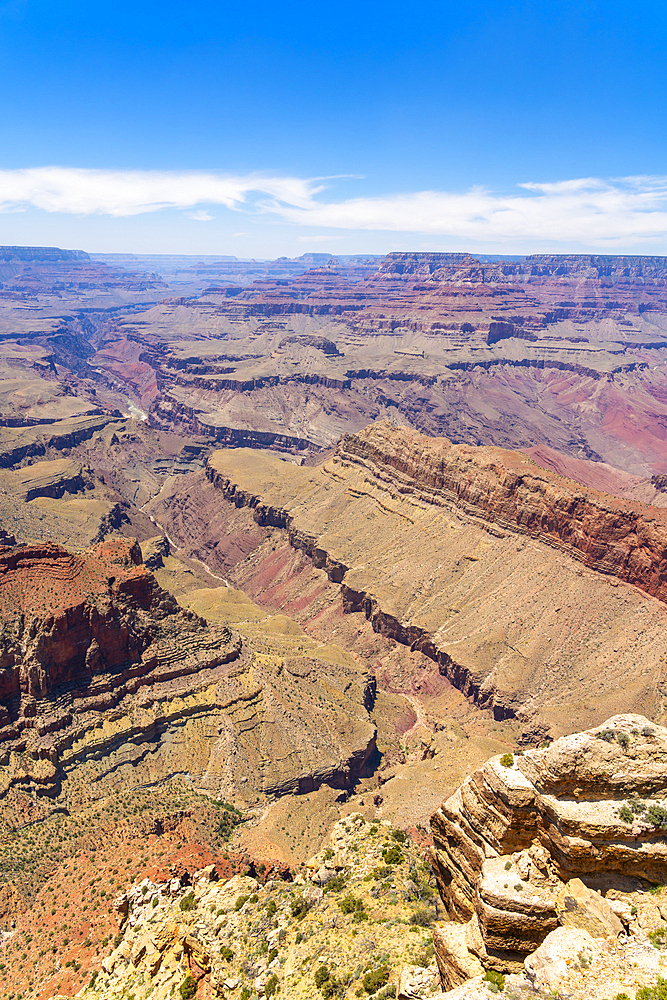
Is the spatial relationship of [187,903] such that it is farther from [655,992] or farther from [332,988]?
[655,992]

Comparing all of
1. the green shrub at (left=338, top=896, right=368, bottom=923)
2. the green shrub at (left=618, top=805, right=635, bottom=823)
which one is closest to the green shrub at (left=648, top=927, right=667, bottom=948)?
the green shrub at (left=618, top=805, right=635, bottom=823)

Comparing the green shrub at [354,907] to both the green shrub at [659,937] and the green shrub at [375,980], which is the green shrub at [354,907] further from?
the green shrub at [659,937]

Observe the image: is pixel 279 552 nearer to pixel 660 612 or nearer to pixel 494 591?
pixel 494 591

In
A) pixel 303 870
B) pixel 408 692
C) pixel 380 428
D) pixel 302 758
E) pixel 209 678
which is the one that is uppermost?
pixel 380 428

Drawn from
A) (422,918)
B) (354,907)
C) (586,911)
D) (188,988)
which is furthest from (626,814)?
(188,988)

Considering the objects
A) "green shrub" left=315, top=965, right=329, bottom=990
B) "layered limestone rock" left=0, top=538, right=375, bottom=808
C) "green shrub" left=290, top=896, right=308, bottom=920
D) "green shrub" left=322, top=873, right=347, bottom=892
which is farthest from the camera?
"layered limestone rock" left=0, top=538, right=375, bottom=808

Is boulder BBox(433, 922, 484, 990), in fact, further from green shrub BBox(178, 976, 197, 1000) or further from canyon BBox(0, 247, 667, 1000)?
green shrub BBox(178, 976, 197, 1000)

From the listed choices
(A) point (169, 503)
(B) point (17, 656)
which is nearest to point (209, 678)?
(B) point (17, 656)

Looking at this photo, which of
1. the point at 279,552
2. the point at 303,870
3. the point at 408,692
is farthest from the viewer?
the point at 279,552
